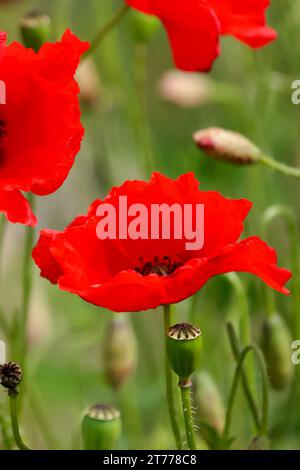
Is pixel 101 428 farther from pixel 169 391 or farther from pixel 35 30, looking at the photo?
pixel 35 30

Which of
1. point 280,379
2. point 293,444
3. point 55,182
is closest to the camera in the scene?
point 55,182

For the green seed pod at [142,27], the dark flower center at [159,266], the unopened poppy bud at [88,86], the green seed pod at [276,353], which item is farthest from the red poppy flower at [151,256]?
the unopened poppy bud at [88,86]

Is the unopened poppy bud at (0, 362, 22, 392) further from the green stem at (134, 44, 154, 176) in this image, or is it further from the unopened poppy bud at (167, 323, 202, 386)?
the green stem at (134, 44, 154, 176)

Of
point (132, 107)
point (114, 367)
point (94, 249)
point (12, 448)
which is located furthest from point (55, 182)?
point (132, 107)

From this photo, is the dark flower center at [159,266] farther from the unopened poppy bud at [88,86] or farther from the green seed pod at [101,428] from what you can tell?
the unopened poppy bud at [88,86]

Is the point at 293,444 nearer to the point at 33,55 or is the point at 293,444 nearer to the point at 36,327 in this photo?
the point at 36,327

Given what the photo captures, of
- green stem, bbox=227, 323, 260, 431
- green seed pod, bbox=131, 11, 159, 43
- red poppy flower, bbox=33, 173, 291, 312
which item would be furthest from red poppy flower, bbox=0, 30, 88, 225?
green seed pod, bbox=131, 11, 159, 43

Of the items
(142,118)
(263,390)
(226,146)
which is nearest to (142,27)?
(142,118)

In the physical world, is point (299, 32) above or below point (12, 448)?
above
